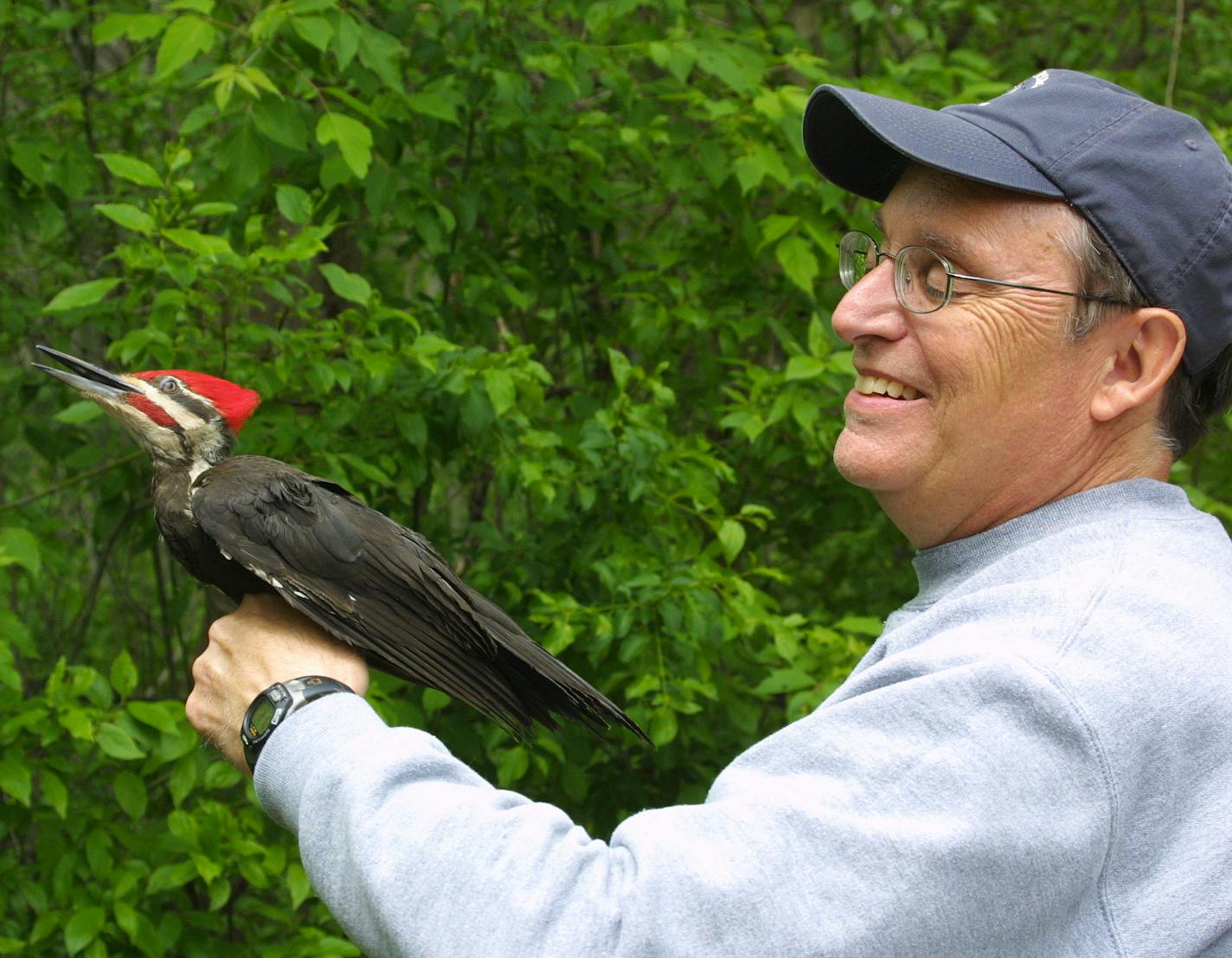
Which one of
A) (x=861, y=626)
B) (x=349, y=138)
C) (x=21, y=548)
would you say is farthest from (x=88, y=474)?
(x=861, y=626)

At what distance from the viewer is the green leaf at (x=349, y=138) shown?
10.5ft

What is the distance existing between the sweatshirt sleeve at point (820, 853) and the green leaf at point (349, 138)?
231cm

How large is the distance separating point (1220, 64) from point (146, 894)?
17.7 feet

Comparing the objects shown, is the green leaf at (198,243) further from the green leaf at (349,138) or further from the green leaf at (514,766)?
the green leaf at (514,766)

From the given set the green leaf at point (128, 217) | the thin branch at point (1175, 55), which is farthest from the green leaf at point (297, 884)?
the thin branch at point (1175, 55)

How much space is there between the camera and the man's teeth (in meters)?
1.56

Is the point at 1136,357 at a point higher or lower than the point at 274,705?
higher

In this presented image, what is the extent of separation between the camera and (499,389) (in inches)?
130

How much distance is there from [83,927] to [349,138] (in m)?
2.03

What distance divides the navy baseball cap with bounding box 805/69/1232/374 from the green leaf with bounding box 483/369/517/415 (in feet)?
6.23

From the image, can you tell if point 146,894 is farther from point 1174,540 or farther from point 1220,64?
point 1220,64

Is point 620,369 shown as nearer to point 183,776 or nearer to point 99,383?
point 99,383

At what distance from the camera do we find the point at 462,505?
17.6ft

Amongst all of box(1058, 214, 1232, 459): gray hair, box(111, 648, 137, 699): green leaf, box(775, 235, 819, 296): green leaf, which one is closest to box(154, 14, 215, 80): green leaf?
box(111, 648, 137, 699): green leaf
